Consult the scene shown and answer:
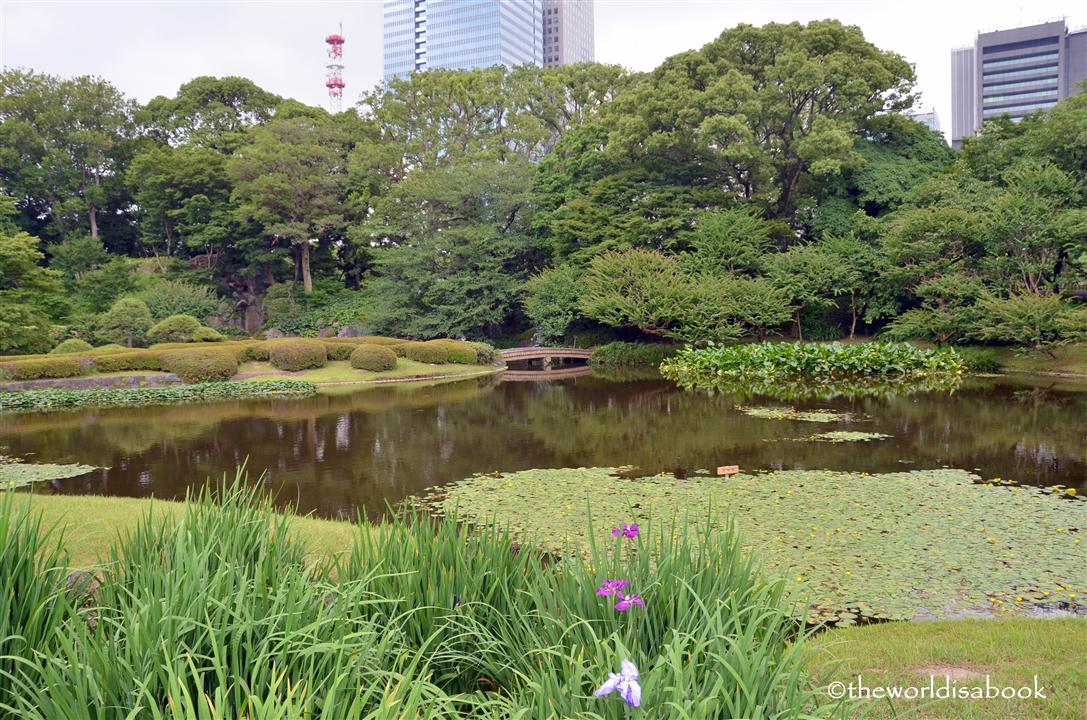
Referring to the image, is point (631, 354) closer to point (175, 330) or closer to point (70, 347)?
point (175, 330)

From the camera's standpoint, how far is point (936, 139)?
26.9 metres

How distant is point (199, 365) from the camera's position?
19250 millimetres

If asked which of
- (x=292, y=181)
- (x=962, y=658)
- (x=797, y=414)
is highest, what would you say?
(x=292, y=181)

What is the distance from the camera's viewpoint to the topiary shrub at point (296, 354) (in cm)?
2059

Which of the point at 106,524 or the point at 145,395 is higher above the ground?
the point at 106,524

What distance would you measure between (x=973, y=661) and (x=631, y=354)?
70.6 ft

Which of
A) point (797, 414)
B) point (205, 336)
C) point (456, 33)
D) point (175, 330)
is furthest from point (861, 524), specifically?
point (456, 33)

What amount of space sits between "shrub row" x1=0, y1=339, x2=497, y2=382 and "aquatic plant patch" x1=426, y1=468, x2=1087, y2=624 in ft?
44.9

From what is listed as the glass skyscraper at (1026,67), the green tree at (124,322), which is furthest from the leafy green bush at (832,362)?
the glass skyscraper at (1026,67)

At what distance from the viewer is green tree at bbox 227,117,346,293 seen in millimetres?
30531

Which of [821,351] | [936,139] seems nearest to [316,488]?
[821,351]

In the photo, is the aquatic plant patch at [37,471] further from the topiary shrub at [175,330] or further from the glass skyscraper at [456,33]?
the glass skyscraper at [456,33]

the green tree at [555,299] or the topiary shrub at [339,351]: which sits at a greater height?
the green tree at [555,299]

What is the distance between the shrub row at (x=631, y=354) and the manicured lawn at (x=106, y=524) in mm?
18513
